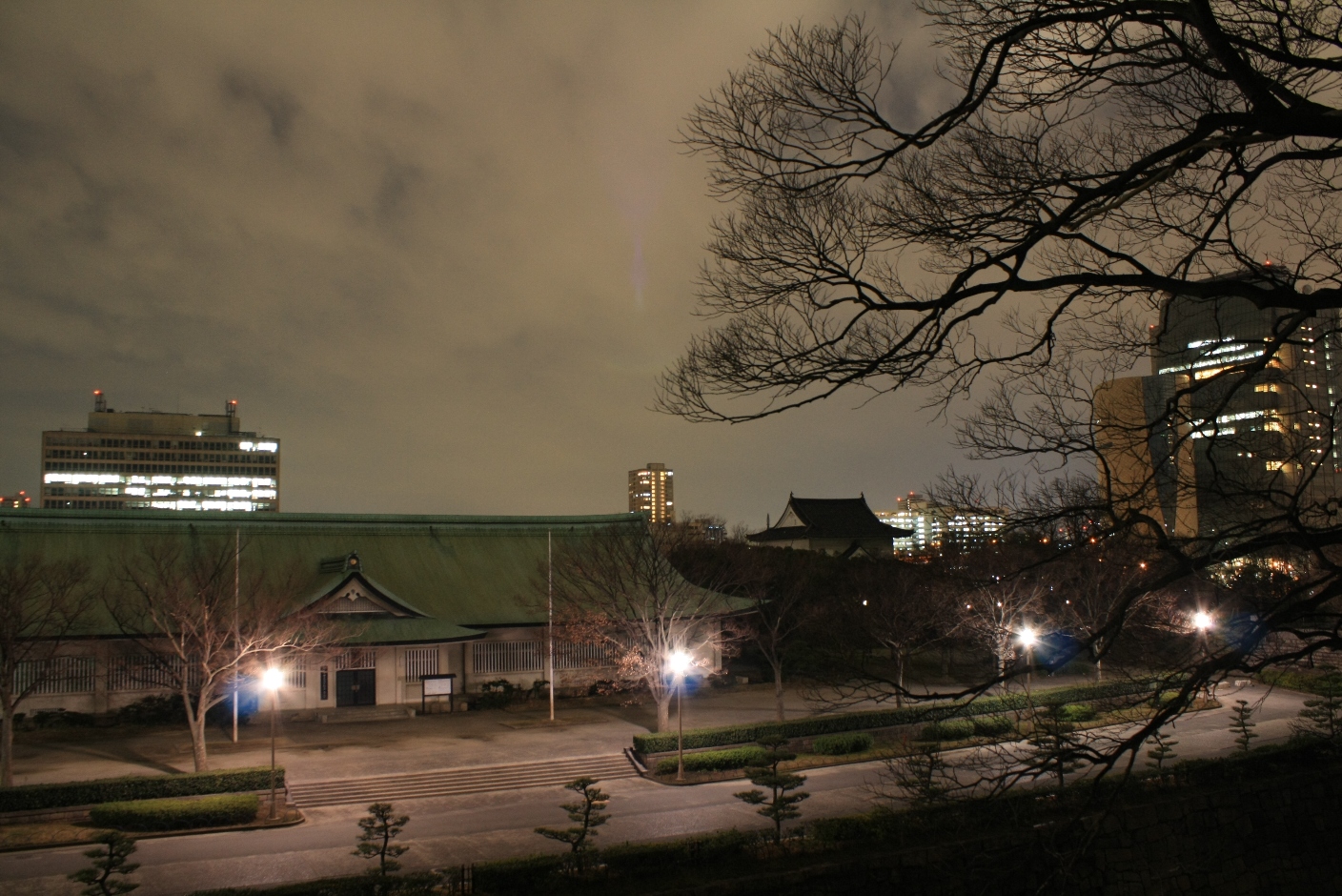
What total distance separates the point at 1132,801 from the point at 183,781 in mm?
18986

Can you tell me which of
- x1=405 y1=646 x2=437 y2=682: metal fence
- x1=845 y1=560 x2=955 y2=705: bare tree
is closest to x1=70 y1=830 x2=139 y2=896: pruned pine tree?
x1=845 y1=560 x2=955 y2=705: bare tree

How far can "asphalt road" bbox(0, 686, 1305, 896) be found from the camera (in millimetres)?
16703

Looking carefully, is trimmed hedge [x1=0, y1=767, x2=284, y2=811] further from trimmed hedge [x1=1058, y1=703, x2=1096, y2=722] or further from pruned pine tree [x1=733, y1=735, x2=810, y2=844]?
trimmed hedge [x1=1058, y1=703, x2=1096, y2=722]

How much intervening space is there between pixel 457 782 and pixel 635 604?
394 inches

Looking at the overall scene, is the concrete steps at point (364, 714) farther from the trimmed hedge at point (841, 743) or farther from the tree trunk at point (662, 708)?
the trimmed hedge at point (841, 743)

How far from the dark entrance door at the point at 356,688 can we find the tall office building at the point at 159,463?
98.6m

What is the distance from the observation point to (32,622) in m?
28.0

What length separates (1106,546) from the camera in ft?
23.8

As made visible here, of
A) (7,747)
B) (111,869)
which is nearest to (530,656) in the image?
(7,747)

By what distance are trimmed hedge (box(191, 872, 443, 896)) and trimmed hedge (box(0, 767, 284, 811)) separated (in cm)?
817

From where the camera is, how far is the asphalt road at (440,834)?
16703 mm

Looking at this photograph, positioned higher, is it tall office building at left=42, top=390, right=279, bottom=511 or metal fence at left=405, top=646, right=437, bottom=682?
tall office building at left=42, top=390, right=279, bottom=511

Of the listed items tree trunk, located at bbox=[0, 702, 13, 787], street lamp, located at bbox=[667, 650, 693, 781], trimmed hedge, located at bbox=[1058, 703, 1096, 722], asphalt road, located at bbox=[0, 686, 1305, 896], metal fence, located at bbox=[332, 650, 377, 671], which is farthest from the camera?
metal fence, located at bbox=[332, 650, 377, 671]

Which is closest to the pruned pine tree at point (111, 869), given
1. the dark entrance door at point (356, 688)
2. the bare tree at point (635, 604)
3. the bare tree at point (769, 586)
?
the bare tree at point (635, 604)
